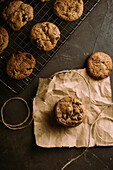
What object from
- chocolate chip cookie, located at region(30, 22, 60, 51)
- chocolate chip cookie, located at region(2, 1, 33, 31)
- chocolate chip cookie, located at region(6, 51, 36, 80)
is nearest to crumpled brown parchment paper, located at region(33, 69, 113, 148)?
chocolate chip cookie, located at region(6, 51, 36, 80)

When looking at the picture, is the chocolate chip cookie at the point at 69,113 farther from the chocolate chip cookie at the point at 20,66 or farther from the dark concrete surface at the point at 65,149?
the chocolate chip cookie at the point at 20,66

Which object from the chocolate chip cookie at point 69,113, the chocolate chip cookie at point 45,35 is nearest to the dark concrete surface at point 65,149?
the chocolate chip cookie at point 45,35

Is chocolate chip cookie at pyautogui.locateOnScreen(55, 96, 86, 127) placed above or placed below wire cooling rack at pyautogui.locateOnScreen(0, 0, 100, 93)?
below

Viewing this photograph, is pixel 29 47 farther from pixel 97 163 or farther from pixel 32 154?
pixel 97 163

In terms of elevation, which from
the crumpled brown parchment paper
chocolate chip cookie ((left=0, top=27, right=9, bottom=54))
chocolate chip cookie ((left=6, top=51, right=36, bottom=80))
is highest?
chocolate chip cookie ((left=0, top=27, right=9, bottom=54))

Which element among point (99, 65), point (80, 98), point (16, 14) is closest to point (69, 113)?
point (80, 98)

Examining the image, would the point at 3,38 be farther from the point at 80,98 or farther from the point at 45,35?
the point at 80,98

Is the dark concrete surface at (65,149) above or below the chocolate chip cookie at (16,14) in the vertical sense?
below

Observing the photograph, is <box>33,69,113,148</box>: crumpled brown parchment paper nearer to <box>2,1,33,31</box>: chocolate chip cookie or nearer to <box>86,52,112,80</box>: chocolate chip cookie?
<box>86,52,112,80</box>: chocolate chip cookie
